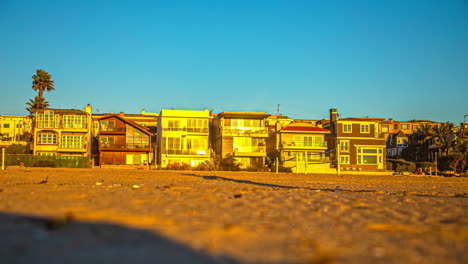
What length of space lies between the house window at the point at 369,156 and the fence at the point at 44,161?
104ft

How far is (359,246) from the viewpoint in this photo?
16.2 ft

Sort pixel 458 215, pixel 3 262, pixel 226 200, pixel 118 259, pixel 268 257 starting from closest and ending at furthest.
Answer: pixel 3 262, pixel 118 259, pixel 268 257, pixel 458 215, pixel 226 200

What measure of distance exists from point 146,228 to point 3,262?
1.86m

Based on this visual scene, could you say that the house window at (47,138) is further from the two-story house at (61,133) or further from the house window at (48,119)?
the house window at (48,119)

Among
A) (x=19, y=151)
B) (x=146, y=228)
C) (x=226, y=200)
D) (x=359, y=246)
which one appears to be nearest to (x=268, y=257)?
(x=359, y=246)

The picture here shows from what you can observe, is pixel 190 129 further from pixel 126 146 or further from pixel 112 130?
pixel 112 130

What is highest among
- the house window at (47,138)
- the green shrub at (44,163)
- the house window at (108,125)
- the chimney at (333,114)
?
the chimney at (333,114)

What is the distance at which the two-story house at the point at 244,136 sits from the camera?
51.5 m

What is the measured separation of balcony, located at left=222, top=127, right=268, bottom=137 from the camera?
171 ft

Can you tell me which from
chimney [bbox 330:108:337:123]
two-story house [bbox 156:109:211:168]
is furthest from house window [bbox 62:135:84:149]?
chimney [bbox 330:108:337:123]

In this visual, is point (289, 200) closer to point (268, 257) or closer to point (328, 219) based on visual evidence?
point (328, 219)

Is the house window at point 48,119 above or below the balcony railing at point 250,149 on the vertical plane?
above

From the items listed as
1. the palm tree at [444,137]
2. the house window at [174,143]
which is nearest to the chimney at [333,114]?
the palm tree at [444,137]

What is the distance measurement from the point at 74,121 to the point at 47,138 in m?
3.43
